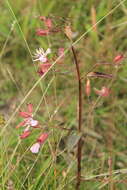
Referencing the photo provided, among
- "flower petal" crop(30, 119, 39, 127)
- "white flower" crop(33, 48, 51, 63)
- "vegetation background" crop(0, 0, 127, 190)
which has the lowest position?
"vegetation background" crop(0, 0, 127, 190)

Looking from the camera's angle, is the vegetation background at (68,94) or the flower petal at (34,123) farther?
the vegetation background at (68,94)

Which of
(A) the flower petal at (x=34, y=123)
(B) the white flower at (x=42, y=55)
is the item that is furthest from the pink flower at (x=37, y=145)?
(B) the white flower at (x=42, y=55)

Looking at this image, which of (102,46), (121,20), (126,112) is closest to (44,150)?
(126,112)

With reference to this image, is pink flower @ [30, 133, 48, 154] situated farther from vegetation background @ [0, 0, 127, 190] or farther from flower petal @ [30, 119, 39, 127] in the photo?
vegetation background @ [0, 0, 127, 190]

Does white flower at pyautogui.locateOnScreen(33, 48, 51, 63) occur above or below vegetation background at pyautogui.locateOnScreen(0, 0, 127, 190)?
above

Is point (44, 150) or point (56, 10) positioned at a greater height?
point (56, 10)

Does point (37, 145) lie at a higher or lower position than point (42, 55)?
lower

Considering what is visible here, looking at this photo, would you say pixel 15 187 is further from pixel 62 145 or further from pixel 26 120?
pixel 62 145

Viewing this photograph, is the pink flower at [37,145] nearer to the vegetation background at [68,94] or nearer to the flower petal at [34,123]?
the flower petal at [34,123]

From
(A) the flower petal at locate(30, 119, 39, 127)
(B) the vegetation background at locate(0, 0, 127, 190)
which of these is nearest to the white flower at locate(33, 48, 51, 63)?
(A) the flower petal at locate(30, 119, 39, 127)

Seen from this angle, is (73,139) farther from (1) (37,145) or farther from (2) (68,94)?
(2) (68,94)

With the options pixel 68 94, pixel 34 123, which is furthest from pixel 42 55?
pixel 68 94
